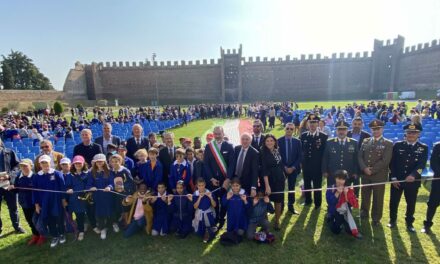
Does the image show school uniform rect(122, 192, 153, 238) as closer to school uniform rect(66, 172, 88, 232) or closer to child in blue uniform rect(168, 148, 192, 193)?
child in blue uniform rect(168, 148, 192, 193)

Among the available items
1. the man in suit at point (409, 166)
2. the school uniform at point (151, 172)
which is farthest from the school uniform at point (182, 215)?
the man in suit at point (409, 166)

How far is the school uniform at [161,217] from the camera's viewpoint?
4449 mm

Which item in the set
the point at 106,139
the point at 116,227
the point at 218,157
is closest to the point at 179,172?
the point at 218,157

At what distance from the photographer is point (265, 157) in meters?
4.39

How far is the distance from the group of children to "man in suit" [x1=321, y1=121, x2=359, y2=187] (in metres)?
1.49

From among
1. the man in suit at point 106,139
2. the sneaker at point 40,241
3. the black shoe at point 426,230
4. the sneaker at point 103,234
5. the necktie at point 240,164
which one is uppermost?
the man in suit at point 106,139

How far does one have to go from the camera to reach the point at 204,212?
4.30 m

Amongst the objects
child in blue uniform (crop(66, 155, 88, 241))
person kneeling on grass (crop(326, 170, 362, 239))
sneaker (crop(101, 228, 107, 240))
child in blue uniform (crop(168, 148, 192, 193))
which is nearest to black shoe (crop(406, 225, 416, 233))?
person kneeling on grass (crop(326, 170, 362, 239))

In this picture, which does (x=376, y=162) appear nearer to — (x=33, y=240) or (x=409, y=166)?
(x=409, y=166)

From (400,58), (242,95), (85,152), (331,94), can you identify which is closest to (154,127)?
(85,152)

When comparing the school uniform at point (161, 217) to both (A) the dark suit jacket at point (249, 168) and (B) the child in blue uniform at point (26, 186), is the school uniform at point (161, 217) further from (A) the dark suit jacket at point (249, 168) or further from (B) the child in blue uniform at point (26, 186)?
(B) the child in blue uniform at point (26, 186)

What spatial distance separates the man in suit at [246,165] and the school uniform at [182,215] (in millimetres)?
948

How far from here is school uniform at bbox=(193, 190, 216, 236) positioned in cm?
429

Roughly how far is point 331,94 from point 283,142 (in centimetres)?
4615
